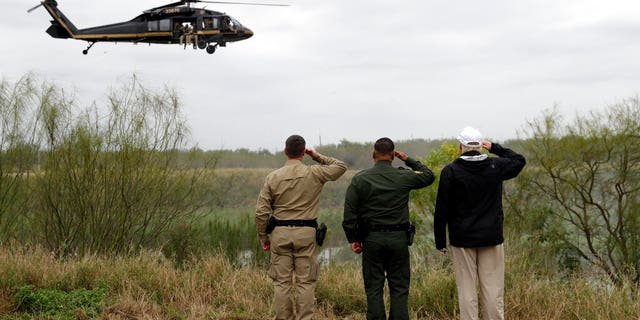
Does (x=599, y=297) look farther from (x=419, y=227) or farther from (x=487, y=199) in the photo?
(x=419, y=227)

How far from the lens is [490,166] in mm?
5586

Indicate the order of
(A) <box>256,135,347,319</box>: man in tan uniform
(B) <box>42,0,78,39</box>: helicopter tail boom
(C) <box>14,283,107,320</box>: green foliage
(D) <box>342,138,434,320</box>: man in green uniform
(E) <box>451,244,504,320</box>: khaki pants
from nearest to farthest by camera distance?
(E) <box>451,244,504,320</box>: khaki pants < (D) <box>342,138,434,320</box>: man in green uniform < (A) <box>256,135,347,319</box>: man in tan uniform < (C) <box>14,283,107,320</box>: green foliage < (B) <box>42,0,78,39</box>: helicopter tail boom

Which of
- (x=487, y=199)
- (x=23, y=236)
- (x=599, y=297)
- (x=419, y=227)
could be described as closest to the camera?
(x=487, y=199)

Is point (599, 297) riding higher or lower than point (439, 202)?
lower

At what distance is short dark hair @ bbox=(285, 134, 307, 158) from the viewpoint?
6.22 m

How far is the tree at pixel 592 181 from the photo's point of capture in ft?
76.8

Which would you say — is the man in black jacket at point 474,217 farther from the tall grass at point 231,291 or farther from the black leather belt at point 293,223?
the tall grass at point 231,291

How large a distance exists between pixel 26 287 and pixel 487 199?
503cm

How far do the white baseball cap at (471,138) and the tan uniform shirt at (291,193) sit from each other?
131 cm

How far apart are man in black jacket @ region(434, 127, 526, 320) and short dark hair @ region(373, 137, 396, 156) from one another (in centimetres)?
56

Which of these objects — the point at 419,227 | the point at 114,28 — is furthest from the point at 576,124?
the point at 114,28

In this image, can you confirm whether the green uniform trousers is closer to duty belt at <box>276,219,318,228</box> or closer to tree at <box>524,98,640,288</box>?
duty belt at <box>276,219,318,228</box>

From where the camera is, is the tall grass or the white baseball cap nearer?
the white baseball cap

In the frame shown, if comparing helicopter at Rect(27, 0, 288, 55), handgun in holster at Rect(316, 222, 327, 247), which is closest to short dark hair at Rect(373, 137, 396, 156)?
handgun in holster at Rect(316, 222, 327, 247)
